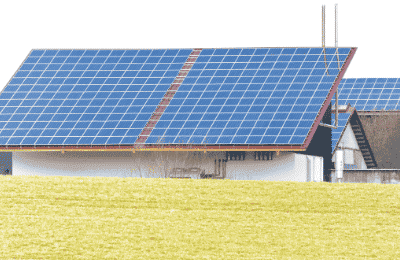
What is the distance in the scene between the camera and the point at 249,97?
2955 centimetres

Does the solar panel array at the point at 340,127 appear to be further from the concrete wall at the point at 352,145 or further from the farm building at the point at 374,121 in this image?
the farm building at the point at 374,121

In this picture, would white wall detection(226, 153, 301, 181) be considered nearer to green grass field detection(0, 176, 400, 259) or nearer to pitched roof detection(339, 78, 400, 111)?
green grass field detection(0, 176, 400, 259)

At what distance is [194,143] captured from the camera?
27250 millimetres

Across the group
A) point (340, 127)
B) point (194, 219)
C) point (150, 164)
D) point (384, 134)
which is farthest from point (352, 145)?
point (194, 219)

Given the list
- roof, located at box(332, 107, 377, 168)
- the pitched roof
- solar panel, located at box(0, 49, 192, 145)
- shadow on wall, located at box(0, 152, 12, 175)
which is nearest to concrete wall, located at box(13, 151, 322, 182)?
solar panel, located at box(0, 49, 192, 145)

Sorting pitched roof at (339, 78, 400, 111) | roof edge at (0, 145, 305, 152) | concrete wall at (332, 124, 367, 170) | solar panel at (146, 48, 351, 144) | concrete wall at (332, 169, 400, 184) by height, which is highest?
pitched roof at (339, 78, 400, 111)

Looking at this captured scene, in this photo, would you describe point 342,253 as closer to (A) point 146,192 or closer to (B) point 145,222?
(B) point 145,222

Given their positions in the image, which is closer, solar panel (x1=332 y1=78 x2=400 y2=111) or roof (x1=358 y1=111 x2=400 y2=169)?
roof (x1=358 y1=111 x2=400 y2=169)

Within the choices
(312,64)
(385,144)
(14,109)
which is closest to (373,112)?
(385,144)

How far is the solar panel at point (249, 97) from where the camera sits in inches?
1081

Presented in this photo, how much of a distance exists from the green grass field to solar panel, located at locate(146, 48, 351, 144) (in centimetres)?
602

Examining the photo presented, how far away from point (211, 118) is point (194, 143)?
1833 mm

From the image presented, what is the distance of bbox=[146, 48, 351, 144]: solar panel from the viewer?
27.5 m

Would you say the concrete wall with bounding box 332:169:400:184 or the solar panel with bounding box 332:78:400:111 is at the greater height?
the solar panel with bounding box 332:78:400:111
